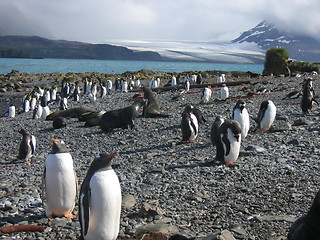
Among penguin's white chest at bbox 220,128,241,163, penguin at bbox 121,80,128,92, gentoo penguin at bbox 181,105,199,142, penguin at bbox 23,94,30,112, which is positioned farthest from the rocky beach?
penguin at bbox 121,80,128,92

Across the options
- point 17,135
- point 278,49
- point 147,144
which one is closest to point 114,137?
point 147,144

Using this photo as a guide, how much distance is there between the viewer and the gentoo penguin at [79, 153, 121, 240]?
130 inches

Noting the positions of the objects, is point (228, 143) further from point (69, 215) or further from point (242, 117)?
point (69, 215)

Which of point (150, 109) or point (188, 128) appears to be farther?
point (150, 109)

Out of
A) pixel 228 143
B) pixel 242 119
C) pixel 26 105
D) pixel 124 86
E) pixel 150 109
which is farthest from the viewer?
pixel 124 86

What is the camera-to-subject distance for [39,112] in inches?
580

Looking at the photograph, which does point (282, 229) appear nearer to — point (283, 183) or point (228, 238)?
point (228, 238)

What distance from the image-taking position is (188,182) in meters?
5.09

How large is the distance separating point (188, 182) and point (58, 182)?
5.81 ft

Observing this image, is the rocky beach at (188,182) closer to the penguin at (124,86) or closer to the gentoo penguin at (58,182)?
the gentoo penguin at (58,182)

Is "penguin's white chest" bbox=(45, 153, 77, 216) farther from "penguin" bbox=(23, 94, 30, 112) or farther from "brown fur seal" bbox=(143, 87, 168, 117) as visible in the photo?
"penguin" bbox=(23, 94, 30, 112)

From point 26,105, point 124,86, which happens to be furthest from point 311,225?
point 124,86

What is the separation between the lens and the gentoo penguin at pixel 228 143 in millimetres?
5824

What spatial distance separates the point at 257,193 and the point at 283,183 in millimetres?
492
